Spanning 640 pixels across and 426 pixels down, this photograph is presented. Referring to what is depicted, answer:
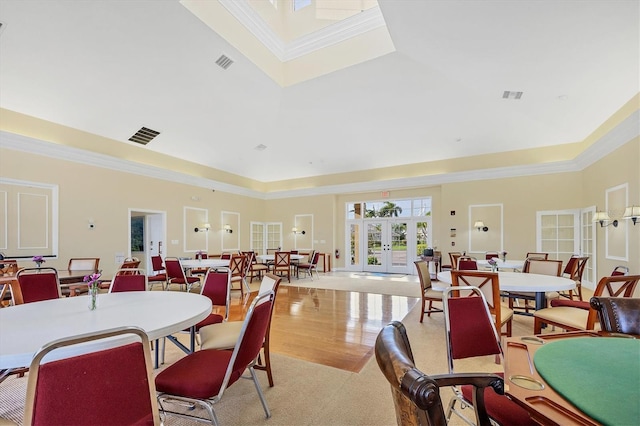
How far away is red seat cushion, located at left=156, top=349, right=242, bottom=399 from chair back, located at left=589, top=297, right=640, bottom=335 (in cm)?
207

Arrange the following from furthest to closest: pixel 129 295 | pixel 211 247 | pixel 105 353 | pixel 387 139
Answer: pixel 211 247 → pixel 387 139 → pixel 129 295 → pixel 105 353

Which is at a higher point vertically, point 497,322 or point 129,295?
point 129,295

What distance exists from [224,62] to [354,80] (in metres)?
2.52

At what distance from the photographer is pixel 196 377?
1666 mm

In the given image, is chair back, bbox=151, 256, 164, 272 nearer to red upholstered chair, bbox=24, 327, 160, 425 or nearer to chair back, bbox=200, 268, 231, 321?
chair back, bbox=200, 268, 231, 321

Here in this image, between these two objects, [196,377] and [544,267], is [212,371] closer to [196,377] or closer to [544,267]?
[196,377]

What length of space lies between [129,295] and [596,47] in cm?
628

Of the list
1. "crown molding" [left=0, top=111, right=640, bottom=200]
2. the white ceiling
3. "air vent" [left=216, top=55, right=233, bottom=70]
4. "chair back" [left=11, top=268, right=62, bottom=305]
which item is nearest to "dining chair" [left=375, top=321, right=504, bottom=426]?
"chair back" [left=11, top=268, right=62, bottom=305]

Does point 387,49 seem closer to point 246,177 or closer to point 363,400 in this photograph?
point 363,400

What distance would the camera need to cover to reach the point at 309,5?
5.76m

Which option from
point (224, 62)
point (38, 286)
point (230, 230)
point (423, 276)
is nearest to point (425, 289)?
point (423, 276)

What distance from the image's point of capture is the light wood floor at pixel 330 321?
10.5 ft

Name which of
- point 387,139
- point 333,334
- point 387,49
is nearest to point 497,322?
point 333,334

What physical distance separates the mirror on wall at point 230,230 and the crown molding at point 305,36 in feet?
18.3
